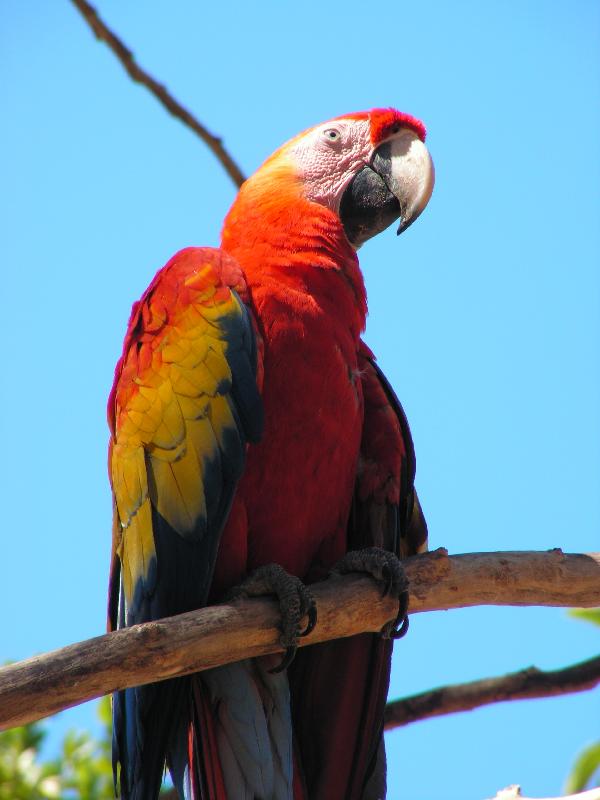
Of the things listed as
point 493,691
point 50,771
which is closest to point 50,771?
point 50,771

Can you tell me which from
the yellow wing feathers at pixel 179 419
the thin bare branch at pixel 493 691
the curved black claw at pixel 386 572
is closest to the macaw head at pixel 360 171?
the yellow wing feathers at pixel 179 419

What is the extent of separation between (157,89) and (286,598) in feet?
6.57

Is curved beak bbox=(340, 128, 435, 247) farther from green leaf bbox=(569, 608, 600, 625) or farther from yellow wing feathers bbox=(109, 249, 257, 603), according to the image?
green leaf bbox=(569, 608, 600, 625)

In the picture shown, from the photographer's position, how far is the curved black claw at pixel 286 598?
217 centimetres

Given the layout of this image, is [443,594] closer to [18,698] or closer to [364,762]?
[364,762]

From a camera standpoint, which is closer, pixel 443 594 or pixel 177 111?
pixel 443 594

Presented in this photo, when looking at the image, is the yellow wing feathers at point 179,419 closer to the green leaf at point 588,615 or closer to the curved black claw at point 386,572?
the curved black claw at point 386,572

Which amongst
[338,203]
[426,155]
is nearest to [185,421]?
[338,203]

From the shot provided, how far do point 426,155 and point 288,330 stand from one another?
956 mm

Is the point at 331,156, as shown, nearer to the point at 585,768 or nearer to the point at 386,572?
the point at 386,572

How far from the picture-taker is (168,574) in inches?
90.3

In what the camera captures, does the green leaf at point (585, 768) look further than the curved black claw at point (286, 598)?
Yes

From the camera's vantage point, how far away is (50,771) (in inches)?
137

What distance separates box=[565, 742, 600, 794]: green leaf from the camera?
3.26m
